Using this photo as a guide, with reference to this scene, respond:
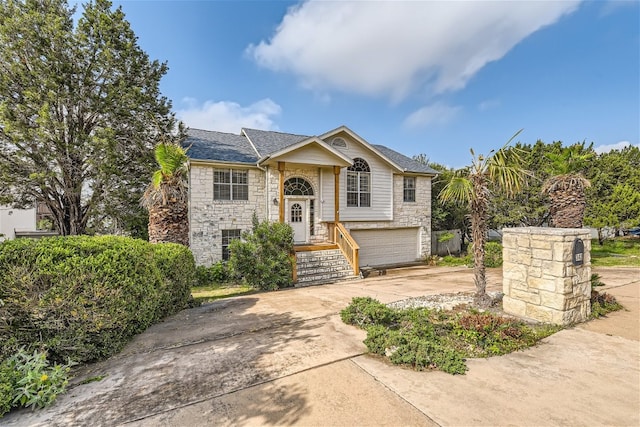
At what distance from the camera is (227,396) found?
3189mm

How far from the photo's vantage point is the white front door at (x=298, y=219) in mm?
13727

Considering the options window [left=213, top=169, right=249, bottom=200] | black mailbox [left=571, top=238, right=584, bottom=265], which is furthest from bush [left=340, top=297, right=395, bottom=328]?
window [left=213, top=169, right=249, bottom=200]

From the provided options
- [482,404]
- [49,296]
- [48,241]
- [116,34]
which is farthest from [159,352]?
[116,34]

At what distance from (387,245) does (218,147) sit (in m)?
10.6

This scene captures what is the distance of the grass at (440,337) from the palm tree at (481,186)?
159 centimetres

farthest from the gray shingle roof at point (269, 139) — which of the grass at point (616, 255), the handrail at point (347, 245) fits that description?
the grass at point (616, 255)

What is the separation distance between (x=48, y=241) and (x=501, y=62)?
1819cm

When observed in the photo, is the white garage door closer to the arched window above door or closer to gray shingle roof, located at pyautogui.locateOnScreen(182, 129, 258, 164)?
the arched window above door

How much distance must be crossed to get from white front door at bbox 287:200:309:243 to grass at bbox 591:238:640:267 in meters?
13.8

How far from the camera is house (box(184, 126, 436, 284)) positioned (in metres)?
12.4

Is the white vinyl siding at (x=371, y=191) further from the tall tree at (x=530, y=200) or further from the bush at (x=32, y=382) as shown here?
the bush at (x=32, y=382)

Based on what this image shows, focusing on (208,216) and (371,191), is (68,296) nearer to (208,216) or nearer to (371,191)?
(208,216)

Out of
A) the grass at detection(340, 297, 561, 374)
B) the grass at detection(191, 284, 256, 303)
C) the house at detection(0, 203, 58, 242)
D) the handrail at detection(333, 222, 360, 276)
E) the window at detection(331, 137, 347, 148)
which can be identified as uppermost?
the window at detection(331, 137, 347, 148)

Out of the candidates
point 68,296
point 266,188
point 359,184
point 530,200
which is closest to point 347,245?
point 359,184
